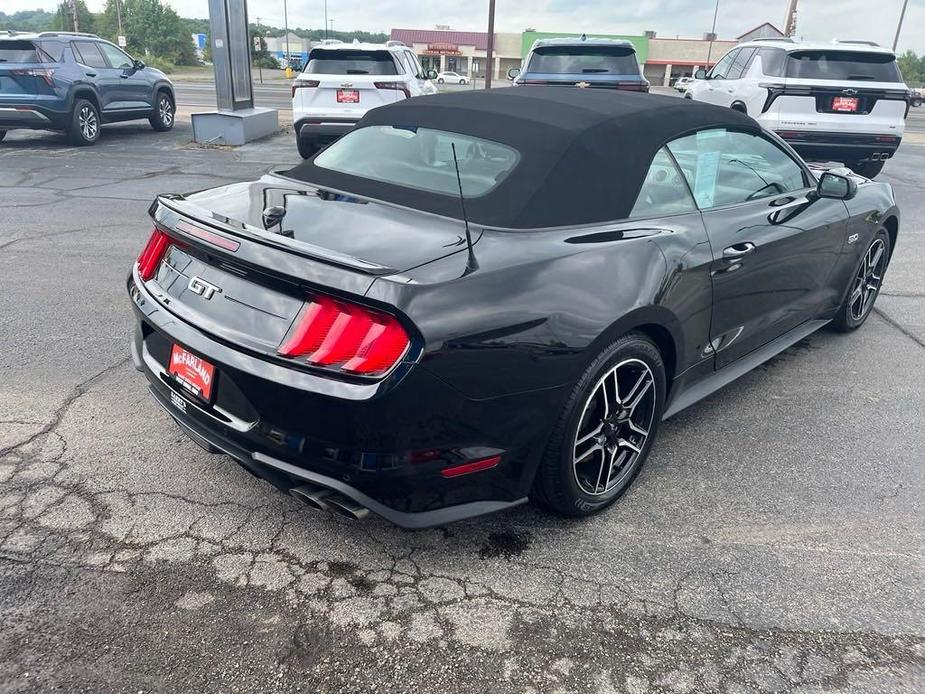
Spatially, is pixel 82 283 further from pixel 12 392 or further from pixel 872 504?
pixel 872 504

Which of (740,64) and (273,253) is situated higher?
(740,64)

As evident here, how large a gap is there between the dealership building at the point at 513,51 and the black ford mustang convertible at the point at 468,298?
63.3 m

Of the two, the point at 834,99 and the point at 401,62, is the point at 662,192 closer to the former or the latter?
the point at 834,99

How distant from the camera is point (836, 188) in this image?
12.7 feet

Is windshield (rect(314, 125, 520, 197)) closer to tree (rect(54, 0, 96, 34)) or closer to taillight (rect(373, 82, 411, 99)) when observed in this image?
taillight (rect(373, 82, 411, 99))

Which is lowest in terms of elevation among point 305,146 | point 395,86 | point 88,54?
point 305,146

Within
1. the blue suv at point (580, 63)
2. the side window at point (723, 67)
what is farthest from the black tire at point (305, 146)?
Answer: the side window at point (723, 67)

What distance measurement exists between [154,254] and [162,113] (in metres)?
13.2

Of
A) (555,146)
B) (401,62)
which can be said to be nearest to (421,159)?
(555,146)

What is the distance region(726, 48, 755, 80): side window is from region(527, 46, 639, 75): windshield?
1.42 metres

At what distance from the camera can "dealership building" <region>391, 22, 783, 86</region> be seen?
70000 millimetres

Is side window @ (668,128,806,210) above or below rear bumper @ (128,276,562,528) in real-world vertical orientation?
above

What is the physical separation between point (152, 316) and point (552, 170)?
1604 millimetres

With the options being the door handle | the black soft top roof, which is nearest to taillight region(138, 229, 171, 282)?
the black soft top roof
